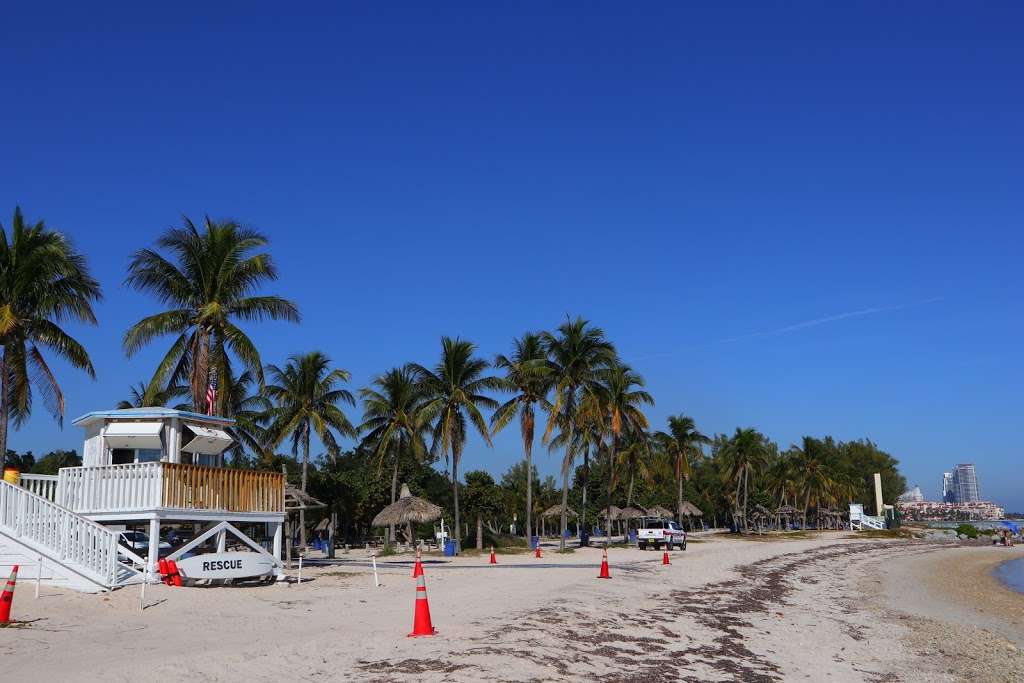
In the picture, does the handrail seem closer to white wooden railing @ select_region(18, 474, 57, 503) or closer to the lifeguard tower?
the lifeguard tower

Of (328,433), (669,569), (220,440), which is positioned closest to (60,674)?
(220,440)

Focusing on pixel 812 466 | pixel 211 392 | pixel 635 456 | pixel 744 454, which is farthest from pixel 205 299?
pixel 812 466

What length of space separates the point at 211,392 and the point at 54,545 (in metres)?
11.0

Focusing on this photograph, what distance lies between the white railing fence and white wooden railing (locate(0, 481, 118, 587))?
1.55 m

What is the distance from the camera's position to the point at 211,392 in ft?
90.9

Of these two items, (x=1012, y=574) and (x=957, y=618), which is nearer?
(x=957, y=618)

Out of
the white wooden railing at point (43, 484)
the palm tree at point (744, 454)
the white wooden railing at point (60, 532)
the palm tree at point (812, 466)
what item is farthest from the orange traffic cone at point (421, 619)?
the palm tree at point (812, 466)

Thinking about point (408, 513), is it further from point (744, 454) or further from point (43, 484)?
point (744, 454)

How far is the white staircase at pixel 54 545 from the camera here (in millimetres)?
16781

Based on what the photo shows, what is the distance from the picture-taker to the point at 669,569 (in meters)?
29.1

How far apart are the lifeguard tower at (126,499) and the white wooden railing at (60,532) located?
0.02 metres

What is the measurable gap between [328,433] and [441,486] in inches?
1033

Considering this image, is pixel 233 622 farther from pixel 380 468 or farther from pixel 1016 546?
pixel 1016 546

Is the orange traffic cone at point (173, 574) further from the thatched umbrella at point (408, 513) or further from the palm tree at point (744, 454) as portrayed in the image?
the palm tree at point (744, 454)
